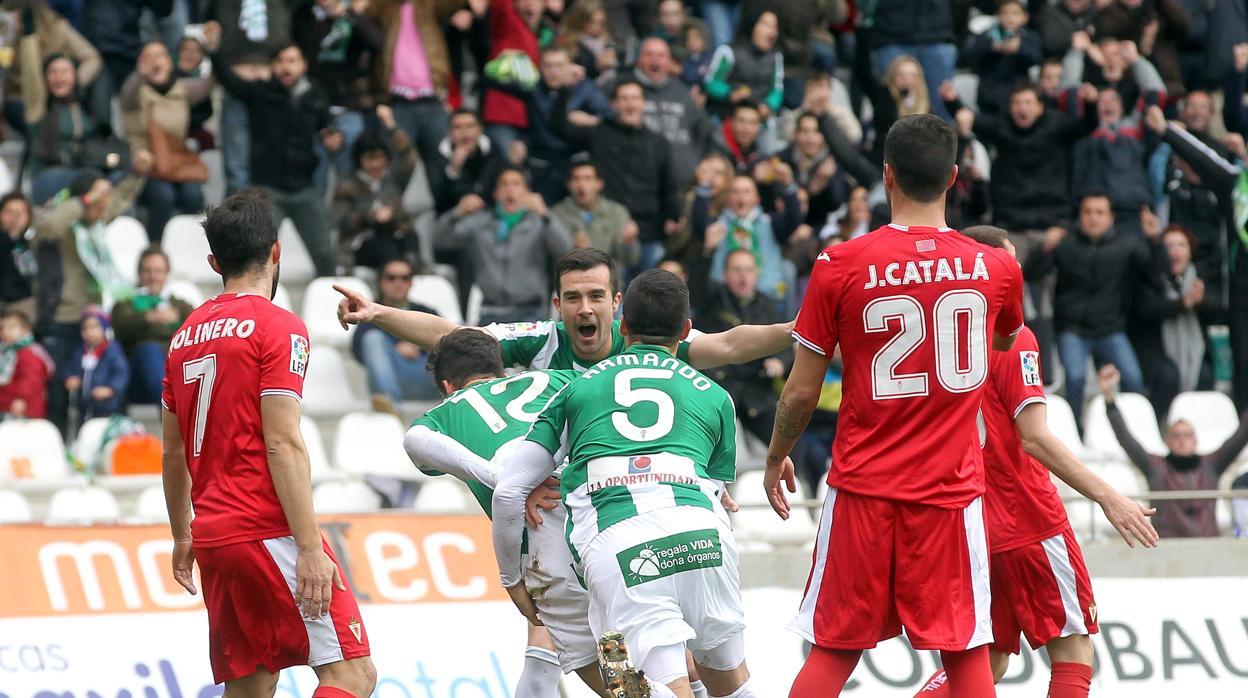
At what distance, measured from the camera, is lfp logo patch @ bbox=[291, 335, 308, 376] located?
6141mm

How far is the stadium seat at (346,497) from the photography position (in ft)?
37.5

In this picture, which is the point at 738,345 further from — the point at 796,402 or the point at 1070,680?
the point at 1070,680

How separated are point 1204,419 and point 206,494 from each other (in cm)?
976

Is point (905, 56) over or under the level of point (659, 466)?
over

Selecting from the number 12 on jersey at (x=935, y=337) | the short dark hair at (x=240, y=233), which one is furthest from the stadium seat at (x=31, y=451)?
the number 12 on jersey at (x=935, y=337)

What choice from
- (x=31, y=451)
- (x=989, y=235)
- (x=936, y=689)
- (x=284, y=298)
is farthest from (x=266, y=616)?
(x=284, y=298)

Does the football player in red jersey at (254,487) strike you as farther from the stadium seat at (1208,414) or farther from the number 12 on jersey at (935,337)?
the stadium seat at (1208,414)

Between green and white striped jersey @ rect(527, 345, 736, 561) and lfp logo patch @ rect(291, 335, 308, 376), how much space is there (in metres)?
0.88

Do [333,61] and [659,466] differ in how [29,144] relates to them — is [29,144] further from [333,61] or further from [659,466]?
[659,466]

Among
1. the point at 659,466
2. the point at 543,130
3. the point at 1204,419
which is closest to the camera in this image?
the point at 659,466

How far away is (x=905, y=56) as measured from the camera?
1565 cm

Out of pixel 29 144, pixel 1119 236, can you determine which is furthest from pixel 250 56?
pixel 1119 236

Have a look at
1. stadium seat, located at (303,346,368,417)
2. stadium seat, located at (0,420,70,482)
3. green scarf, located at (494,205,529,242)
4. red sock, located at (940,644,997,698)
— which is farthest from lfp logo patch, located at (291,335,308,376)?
green scarf, located at (494,205,529,242)

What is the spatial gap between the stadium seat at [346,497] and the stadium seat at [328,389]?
70.6 inches
